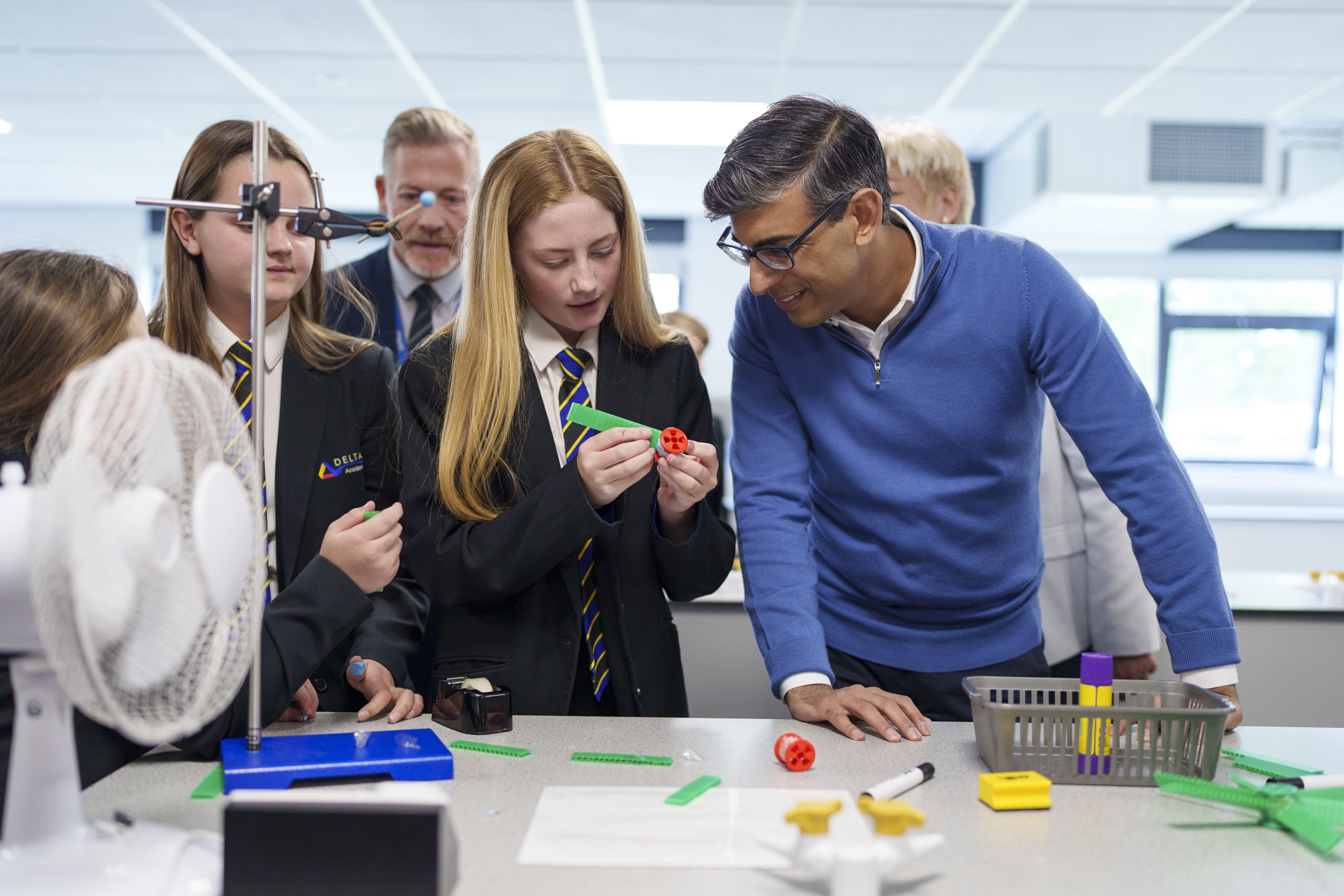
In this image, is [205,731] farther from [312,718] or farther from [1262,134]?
[1262,134]

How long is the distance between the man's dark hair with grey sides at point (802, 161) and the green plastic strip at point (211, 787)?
37.8 inches

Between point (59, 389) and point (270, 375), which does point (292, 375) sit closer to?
point (270, 375)

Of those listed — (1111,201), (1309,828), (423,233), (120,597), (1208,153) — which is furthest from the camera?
(1111,201)

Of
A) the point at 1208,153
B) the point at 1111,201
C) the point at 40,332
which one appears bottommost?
the point at 40,332

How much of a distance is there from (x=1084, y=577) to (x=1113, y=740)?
0.96m

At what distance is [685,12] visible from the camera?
3816 millimetres

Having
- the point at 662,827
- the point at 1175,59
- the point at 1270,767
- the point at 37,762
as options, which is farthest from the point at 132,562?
the point at 1175,59

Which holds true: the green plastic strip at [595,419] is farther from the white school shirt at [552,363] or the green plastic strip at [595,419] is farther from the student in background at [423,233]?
the student in background at [423,233]

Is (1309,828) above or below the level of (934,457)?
below

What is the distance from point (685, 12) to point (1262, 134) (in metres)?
3.36

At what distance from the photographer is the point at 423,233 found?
7.61 ft

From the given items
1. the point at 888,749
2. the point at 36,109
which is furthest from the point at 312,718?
the point at 36,109

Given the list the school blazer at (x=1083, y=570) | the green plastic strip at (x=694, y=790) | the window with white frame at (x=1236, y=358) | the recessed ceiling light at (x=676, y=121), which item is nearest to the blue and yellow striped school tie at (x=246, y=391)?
the green plastic strip at (x=694, y=790)

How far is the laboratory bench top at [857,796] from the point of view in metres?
0.83
